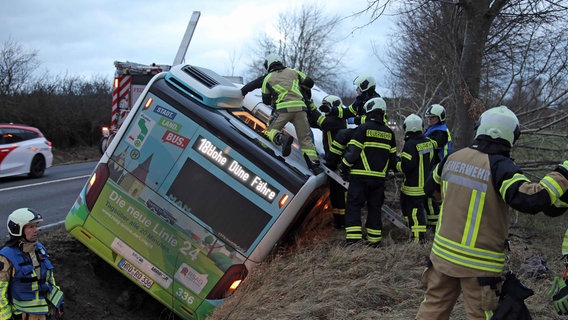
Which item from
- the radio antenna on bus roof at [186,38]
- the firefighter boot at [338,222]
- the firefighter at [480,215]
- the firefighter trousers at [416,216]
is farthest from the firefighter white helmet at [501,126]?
the radio antenna on bus roof at [186,38]

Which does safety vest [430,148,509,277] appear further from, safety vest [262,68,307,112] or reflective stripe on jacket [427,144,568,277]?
safety vest [262,68,307,112]

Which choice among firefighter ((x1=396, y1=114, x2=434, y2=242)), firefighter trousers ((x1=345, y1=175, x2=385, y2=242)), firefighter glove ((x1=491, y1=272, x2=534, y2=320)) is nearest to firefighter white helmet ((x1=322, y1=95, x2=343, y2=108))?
firefighter ((x1=396, y1=114, x2=434, y2=242))

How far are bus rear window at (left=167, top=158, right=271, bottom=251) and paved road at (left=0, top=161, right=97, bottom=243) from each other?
384cm

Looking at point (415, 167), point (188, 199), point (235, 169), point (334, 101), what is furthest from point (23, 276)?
point (415, 167)

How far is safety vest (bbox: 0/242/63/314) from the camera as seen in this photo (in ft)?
13.8

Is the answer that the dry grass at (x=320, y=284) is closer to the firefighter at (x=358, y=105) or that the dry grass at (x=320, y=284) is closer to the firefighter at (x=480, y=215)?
the firefighter at (x=480, y=215)

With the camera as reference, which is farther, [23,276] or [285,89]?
[285,89]

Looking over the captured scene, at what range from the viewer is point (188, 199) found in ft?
16.6

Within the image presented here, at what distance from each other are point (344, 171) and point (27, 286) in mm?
3443

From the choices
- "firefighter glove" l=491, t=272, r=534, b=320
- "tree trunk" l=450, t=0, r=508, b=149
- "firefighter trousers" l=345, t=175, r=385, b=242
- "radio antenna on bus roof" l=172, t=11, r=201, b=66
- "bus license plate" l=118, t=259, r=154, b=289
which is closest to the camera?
"firefighter glove" l=491, t=272, r=534, b=320

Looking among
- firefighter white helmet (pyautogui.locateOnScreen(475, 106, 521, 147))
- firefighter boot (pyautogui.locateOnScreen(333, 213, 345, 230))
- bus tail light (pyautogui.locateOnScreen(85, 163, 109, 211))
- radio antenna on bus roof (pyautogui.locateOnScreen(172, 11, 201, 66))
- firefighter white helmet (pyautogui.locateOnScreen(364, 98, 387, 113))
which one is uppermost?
firefighter white helmet (pyautogui.locateOnScreen(475, 106, 521, 147))

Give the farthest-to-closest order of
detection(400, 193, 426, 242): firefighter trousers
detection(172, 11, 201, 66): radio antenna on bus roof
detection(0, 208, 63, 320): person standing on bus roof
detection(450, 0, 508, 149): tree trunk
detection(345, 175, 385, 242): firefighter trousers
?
detection(172, 11, 201, 66): radio antenna on bus roof, detection(450, 0, 508, 149): tree trunk, detection(400, 193, 426, 242): firefighter trousers, detection(345, 175, 385, 242): firefighter trousers, detection(0, 208, 63, 320): person standing on bus roof

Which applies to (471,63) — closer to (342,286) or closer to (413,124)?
(413,124)

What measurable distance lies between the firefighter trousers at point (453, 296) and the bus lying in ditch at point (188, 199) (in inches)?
64.0
